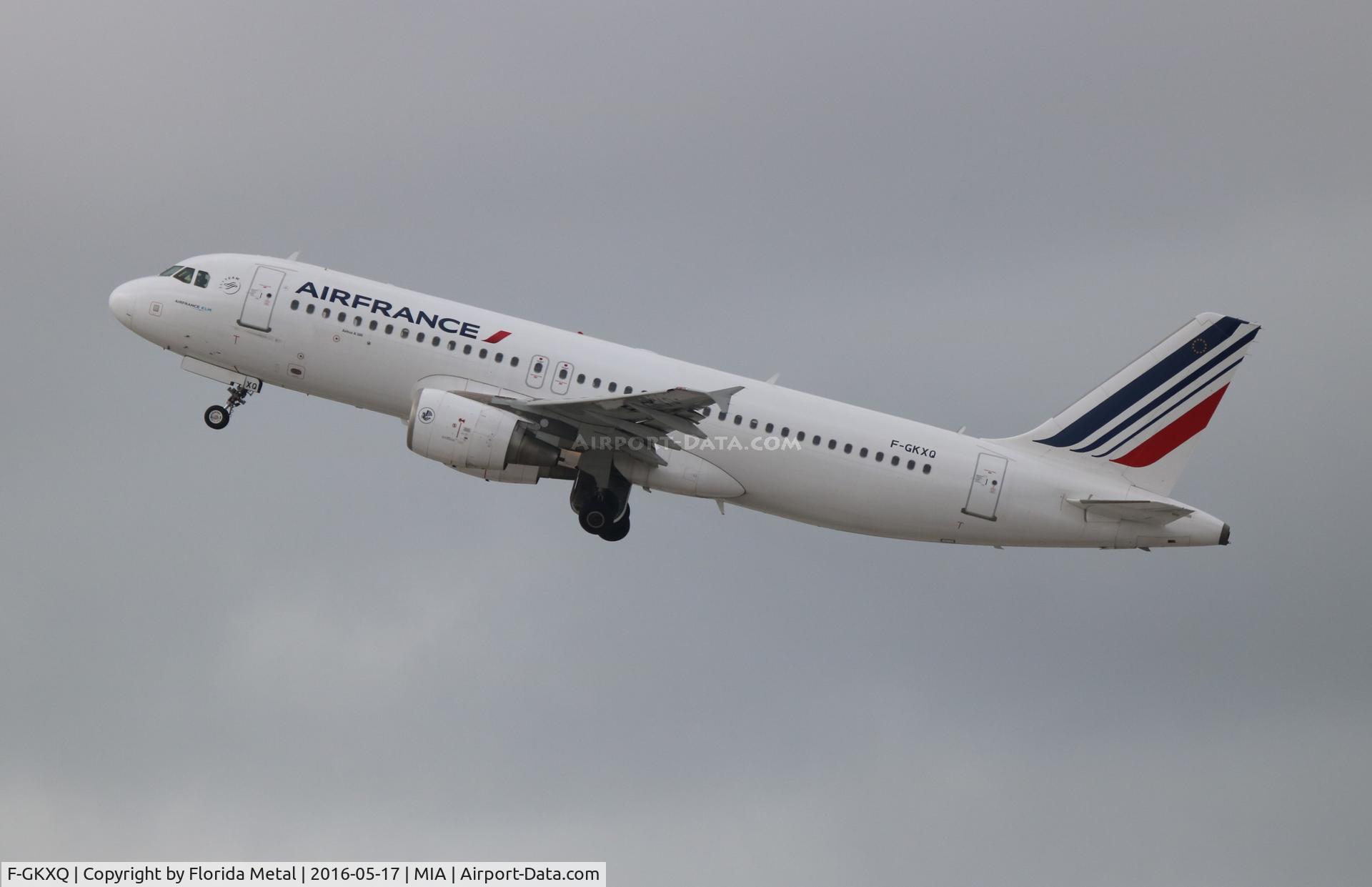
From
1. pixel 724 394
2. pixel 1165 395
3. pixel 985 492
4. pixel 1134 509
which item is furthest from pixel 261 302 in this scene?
pixel 1165 395

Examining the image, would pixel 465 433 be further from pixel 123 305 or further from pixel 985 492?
pixel 985 492

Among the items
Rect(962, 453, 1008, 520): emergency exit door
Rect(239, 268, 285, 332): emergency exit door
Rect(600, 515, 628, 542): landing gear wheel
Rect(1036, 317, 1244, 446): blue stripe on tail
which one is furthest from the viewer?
Rect(1036, 317, 1244, 446): blue stripe on tail

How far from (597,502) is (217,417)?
12212 millimetres

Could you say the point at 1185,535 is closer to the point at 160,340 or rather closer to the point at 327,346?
the point at 327,346

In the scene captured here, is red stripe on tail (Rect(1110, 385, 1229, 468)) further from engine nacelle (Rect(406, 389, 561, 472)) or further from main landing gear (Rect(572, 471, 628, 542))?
engine nacelle (Rect(406, 389, 561, 472))

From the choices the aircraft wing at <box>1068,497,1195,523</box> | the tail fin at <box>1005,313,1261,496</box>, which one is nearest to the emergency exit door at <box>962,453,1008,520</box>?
the tail fin at <box>1005,313,1261,496</box>

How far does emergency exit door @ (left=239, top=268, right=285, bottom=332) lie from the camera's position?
51.3 m

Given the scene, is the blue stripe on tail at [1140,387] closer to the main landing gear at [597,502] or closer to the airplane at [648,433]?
the airplane at [648,433]

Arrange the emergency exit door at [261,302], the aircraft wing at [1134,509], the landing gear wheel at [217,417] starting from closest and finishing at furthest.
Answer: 1. the aircraft wing at [1134,509]
2. the emergency exit door at [261,302]
3. the landing gear wheel at [217,417]

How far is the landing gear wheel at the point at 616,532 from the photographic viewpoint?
52081 mm

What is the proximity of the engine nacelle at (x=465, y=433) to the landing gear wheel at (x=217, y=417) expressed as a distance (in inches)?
300

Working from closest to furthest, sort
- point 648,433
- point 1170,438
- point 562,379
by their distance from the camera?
point 648,433 → point 562,379 → point 1170,438

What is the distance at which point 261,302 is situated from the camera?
51.4 metres

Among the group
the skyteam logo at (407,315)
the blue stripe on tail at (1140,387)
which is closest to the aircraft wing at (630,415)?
the skyteam logo at (407,315)
